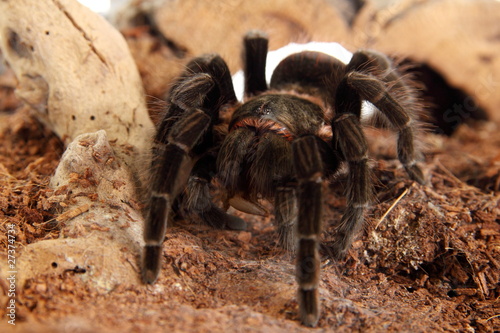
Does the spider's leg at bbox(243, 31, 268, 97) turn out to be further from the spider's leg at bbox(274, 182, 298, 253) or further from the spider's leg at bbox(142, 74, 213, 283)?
the spider's leg at bbox(274, 182, 298, 253)

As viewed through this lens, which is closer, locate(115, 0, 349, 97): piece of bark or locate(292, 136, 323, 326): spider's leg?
locate(292, 136, 323, 326): spider's leg

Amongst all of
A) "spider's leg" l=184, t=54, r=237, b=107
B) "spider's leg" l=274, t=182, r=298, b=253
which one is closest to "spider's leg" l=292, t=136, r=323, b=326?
"spider's leg" l=274, t=182, r=298, b=253

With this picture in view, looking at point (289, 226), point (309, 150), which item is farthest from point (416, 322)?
point (309, 150)

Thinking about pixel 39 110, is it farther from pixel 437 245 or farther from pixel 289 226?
pixel 437 245

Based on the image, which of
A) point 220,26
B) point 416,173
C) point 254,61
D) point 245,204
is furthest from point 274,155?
point 220,26

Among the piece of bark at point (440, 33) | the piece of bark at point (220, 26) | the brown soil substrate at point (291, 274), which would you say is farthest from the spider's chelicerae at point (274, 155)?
the piece of bark at point (440, 33)

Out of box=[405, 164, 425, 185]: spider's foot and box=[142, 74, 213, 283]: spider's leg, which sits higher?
box=[405, 164, 425, 185]: spider's foot

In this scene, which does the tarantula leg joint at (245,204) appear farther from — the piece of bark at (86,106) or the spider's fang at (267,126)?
the piece of bark at (86,106)

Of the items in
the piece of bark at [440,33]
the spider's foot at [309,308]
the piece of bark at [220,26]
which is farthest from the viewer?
the piece of bark at [440,33]
